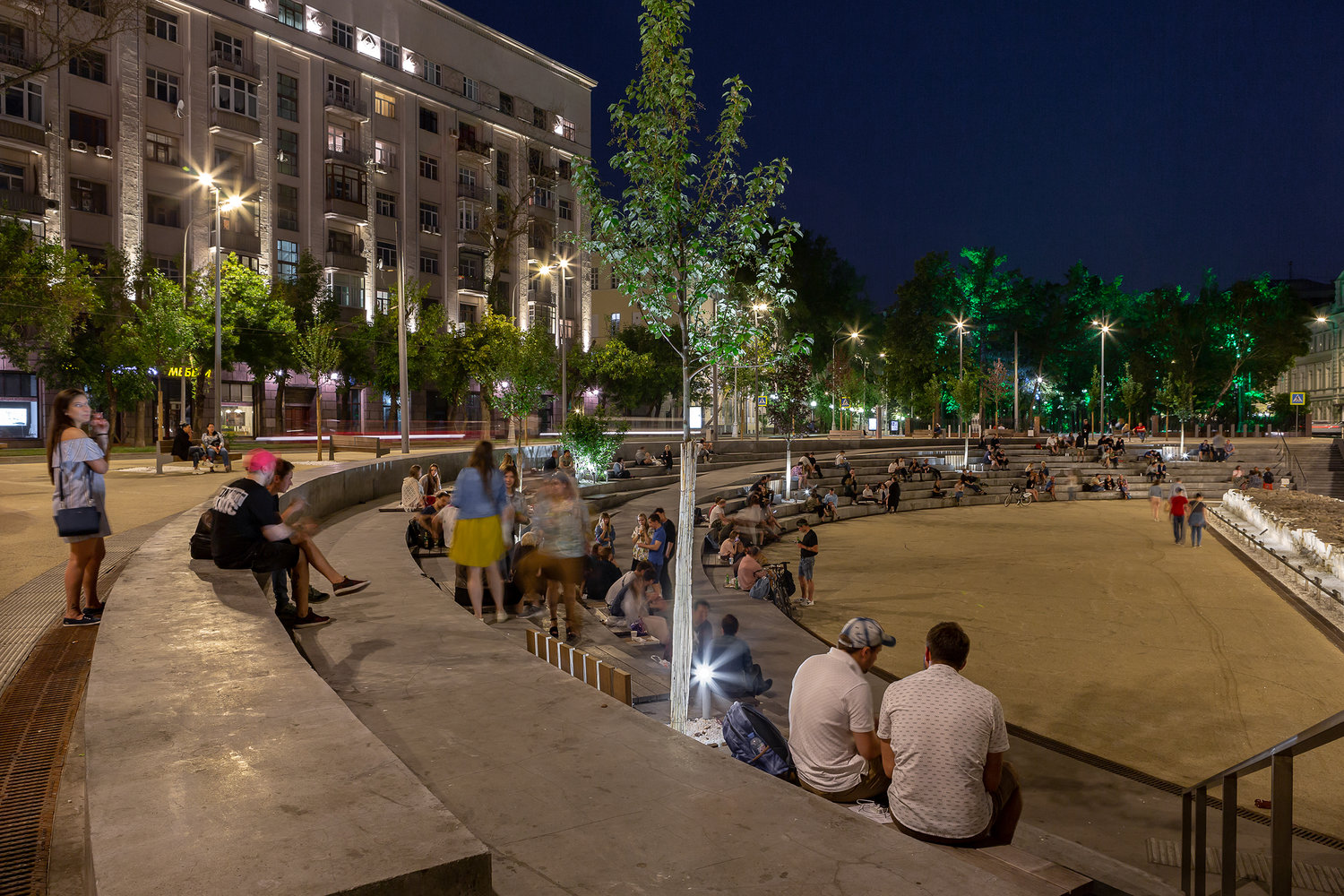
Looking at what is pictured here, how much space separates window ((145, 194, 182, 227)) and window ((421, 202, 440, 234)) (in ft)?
54.1

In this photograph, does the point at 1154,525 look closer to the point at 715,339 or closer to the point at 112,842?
the point at 715,339

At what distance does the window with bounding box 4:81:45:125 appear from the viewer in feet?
119

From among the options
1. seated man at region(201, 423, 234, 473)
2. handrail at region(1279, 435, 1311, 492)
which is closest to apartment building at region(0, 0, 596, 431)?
seated man at region(201, 423, 234, 473)

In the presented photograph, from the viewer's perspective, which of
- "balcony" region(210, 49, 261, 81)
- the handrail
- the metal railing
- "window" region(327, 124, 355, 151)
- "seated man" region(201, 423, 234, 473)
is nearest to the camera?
the metal railing

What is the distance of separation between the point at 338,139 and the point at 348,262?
8.22 m

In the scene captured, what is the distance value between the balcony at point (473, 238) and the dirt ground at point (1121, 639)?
43.0 metres

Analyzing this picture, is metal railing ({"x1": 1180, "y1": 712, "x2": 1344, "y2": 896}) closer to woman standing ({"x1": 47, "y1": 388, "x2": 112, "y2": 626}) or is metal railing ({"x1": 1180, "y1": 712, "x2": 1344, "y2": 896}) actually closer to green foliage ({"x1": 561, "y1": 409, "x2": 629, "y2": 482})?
woman standing ({"x1": 47, "y1": 388, "x2": 112, "y2": 626})

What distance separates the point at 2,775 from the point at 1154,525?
30.1m

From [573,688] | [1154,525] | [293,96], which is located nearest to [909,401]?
[1154,525]

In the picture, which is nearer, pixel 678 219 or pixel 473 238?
pixel 678 219

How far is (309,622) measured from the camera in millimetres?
6441

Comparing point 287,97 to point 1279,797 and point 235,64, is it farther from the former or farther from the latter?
point 1279,797

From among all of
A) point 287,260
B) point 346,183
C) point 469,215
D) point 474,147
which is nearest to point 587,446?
point 287,260

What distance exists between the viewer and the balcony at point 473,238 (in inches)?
2295
